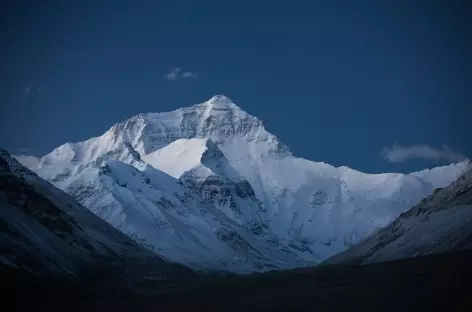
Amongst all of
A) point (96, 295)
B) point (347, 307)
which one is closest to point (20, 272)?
point (96, 295)

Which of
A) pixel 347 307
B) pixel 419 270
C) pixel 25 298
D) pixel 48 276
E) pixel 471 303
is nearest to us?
pixel 471 303

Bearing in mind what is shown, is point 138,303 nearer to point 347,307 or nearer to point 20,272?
point 20,272

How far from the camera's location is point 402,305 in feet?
Result: 443

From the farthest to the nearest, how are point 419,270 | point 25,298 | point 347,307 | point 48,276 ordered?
1. point 48,276
2. point 419,270
3. point 25,298
4. point 347,307

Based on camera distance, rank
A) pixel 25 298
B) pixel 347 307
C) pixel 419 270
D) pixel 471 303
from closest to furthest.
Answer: pixel 471 303, pixel 347 307, pixel 25 298, pixel 419 270

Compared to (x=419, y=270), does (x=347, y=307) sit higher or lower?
lower

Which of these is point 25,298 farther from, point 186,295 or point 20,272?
point 186,295

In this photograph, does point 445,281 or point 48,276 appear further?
point 48,276

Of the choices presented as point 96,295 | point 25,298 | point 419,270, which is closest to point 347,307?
point 419,270

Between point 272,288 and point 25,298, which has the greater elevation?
point 272,288

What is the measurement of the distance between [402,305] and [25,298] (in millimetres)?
67049

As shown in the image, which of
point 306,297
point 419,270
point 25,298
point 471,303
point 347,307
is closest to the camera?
point 471,303

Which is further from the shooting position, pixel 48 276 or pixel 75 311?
pixel 48 276

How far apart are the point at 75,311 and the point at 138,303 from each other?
24576mm
